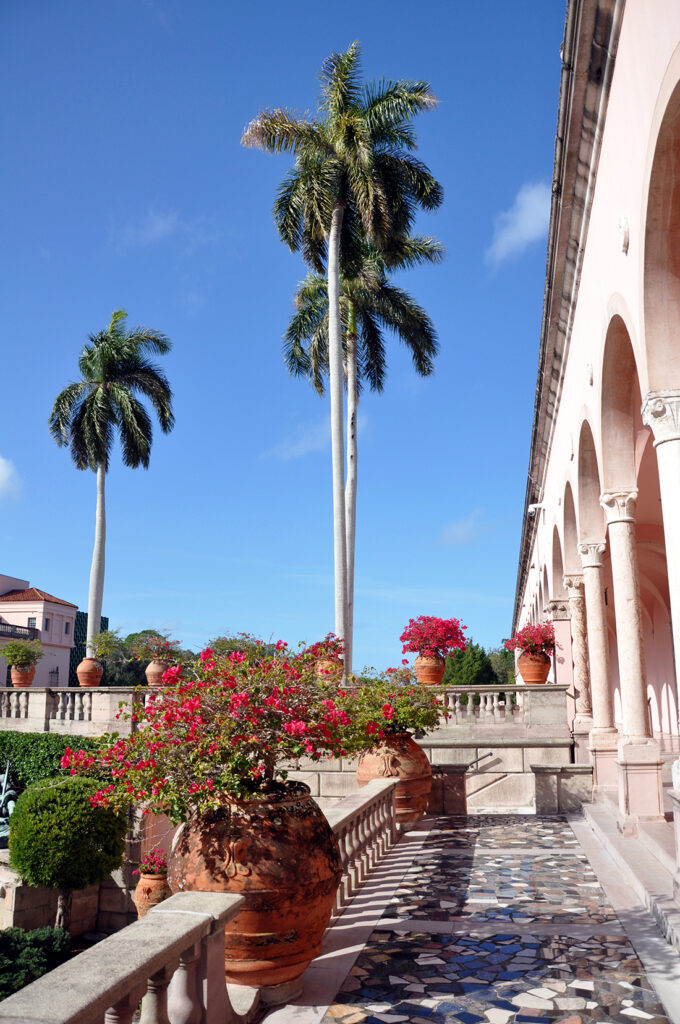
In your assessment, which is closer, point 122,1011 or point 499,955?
point 122,1011

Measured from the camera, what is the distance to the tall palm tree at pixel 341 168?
21375mm

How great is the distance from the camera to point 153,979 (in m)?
3.30

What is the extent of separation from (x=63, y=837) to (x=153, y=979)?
1294 centimetres

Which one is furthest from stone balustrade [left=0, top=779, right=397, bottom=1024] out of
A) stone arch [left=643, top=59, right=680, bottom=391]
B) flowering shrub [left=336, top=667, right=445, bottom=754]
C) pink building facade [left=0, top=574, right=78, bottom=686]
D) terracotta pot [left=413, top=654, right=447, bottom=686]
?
pink building facade [left=0, top=574, right=78, bottom=686]

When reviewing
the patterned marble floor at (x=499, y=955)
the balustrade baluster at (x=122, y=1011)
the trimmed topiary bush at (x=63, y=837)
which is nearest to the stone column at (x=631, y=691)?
the patterned marble floor at (x=499, y=955)

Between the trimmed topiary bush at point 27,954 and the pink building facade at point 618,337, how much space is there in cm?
875

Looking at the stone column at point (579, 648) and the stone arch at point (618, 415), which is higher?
the stone arch at point (618, 415)

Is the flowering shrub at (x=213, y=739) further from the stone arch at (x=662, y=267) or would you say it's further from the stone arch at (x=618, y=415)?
the stone arch at (x=618, y=415)

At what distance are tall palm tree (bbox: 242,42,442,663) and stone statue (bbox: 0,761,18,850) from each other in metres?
10.3

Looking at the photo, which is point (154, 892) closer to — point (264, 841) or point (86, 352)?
point (264, 841)

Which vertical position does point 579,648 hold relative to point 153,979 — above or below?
above

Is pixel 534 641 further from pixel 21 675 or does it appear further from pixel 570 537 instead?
pixel 21 675

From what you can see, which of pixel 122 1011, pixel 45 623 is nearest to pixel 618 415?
pixel 122 1011

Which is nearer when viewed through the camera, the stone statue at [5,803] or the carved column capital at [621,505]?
the carved column capital at [621,505]
